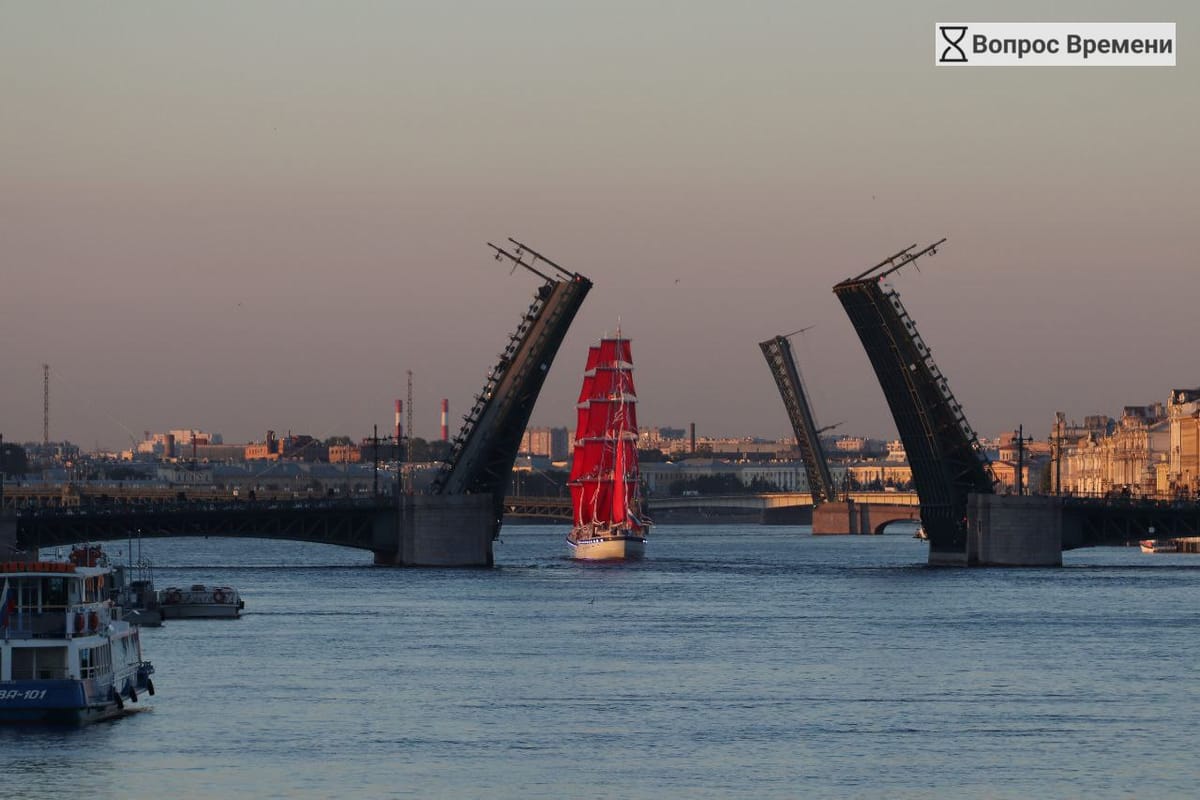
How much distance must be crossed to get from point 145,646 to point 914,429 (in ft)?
75.8

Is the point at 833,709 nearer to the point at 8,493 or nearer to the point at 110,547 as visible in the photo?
the point at 110,547

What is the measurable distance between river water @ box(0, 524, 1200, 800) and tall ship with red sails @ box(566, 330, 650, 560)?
2156 centimetres

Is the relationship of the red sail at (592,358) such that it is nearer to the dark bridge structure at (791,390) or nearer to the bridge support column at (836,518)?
the dark bridge structure at (791,390)

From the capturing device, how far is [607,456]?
265 feet

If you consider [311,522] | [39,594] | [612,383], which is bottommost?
[39,594]

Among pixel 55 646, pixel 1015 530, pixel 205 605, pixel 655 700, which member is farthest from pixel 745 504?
pixel 55 646

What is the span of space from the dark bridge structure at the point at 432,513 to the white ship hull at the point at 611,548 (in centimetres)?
1396

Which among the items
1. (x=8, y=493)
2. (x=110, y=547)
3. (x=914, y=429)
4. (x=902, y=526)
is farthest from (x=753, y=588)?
(x=902, y=526)

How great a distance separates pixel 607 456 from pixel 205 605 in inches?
1279

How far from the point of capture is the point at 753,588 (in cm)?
6109

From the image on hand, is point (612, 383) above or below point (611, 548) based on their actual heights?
above

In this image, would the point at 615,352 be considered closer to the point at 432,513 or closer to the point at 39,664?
the point at 432,513

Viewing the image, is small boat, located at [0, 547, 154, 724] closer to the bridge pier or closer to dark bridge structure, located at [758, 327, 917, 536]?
the bridge pier

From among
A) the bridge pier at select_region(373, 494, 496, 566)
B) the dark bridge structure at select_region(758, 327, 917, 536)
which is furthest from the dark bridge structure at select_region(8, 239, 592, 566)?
the dark bridge structure at select_region(758, 327, 917, 536)
